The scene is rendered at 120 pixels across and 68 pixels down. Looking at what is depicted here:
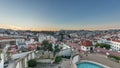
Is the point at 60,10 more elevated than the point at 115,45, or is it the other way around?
the point at 60,10

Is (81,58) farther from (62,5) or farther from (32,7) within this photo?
(32,7)

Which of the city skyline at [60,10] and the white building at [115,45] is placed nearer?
the city skyline at [60,10]

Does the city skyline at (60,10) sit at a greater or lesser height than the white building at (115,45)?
greater

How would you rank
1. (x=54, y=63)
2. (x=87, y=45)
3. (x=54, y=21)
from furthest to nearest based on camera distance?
1. (x=87, y=45)
2. (x=54, y=21)
3. (x=54, y=63)

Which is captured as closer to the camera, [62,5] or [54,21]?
[62,5]

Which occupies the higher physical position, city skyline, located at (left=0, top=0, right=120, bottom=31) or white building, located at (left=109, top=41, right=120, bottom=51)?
city skyline, located at (left=0, top=0, right=120, bottom=31)

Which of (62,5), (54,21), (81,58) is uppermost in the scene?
(62,5)

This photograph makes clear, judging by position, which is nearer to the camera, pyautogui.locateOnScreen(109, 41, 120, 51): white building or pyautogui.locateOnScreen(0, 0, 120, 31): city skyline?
pyautogui.locateOnScreen(0, 0, 120, 31): city skyline

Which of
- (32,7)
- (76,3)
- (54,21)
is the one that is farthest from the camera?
(54,21)

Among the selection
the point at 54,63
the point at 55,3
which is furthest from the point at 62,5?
the point at 54,63

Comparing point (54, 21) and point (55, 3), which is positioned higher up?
point (55, 3)

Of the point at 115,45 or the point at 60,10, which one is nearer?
the point at 60,10
